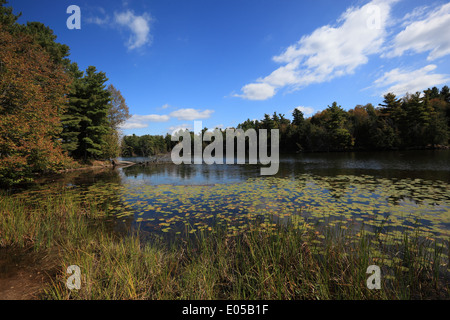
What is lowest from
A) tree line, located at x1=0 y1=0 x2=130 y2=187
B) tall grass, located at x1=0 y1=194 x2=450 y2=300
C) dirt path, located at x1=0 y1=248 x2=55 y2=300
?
dirt path, located at x1=0 y1=248 x2=55 y2=300

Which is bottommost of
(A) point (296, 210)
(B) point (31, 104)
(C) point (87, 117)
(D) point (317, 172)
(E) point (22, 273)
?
(E) point (22, 273)

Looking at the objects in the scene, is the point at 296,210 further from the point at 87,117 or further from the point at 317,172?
the point at 87,117

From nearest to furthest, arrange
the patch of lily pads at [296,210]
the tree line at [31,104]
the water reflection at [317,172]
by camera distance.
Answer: the patch of lily pads at [296,210] → the tree line at [31,104] → the water reflection at [317,172]

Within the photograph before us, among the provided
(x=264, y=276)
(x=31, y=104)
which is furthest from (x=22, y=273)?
(x=31, y=104)

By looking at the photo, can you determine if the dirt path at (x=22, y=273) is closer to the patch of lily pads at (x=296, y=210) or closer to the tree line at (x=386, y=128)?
the patch of lily pads at (x=296, y=210)

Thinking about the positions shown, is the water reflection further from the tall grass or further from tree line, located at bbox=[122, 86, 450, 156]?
tree line, located at bbox=[122, 86, 450, 156]

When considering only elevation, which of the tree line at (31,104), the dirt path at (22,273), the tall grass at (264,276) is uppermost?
the tree line at (31,104)

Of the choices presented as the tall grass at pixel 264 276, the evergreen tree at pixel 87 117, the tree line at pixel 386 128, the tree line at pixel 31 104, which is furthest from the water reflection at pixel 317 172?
the tree line at pixel 386 128

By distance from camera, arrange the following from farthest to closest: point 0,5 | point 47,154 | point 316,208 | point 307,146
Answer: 1. point 307,146
2. point 0,5
3. point 47,154
4. point 316,208

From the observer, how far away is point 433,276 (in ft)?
10.6

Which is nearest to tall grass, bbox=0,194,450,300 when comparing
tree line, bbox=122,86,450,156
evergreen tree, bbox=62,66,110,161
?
evergreen tree, bbox=62,66,110,161
